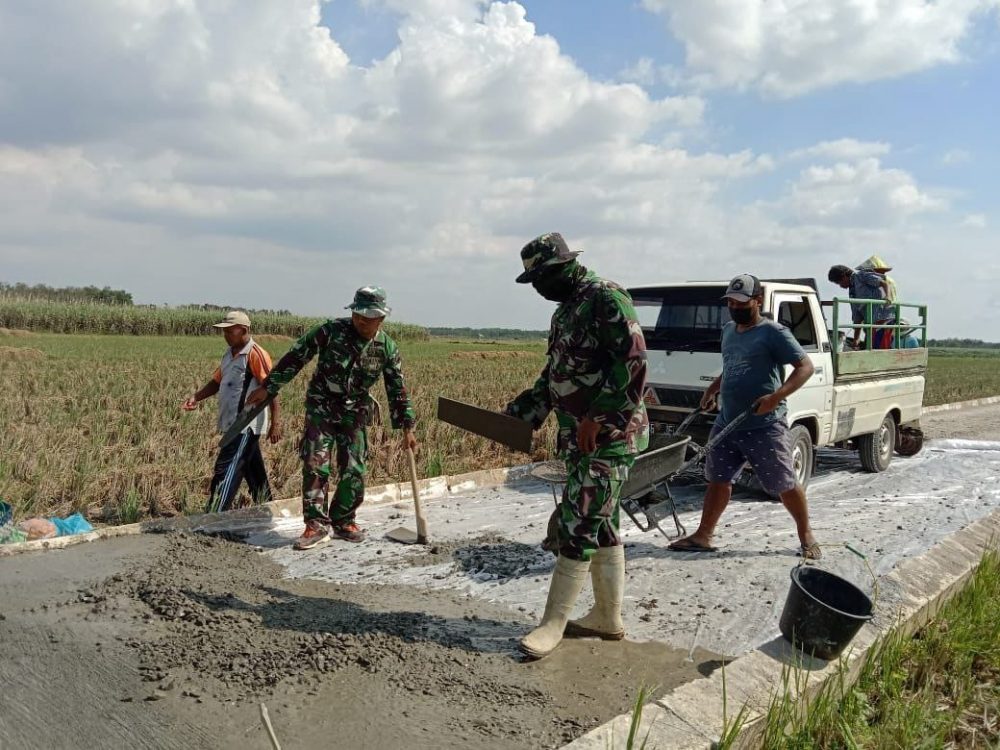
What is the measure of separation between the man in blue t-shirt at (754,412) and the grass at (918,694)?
1.39 m

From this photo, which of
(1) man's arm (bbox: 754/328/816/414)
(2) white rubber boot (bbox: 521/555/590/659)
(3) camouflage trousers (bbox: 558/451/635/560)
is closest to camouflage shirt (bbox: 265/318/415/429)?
(3) camouflage trousers (bbox: 558/451/635/560)

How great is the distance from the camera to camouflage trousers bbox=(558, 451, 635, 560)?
3760 mm

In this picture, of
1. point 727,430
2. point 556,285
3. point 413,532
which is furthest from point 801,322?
point 556,285

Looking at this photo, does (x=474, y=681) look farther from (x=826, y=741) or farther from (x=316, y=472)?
(x=316, y=472)

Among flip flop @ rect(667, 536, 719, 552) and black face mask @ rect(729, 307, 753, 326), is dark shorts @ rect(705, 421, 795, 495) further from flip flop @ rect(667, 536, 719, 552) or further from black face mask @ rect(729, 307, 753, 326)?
black face mask @ rect(729, 307, 753, 326)

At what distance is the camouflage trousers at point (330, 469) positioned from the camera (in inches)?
229

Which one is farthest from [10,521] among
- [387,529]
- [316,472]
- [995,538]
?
[995,538]

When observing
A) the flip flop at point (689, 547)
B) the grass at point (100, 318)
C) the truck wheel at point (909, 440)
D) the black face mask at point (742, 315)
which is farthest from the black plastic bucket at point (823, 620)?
the grass at point (100, 318)

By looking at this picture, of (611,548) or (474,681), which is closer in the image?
(474,681)

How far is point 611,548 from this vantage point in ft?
13.1

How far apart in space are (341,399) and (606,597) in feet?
9.22

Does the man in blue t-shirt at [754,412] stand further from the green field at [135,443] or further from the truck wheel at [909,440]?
the truck wheel at [909,440]

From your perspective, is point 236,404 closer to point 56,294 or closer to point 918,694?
point 918,694

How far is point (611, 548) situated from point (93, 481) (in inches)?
197
